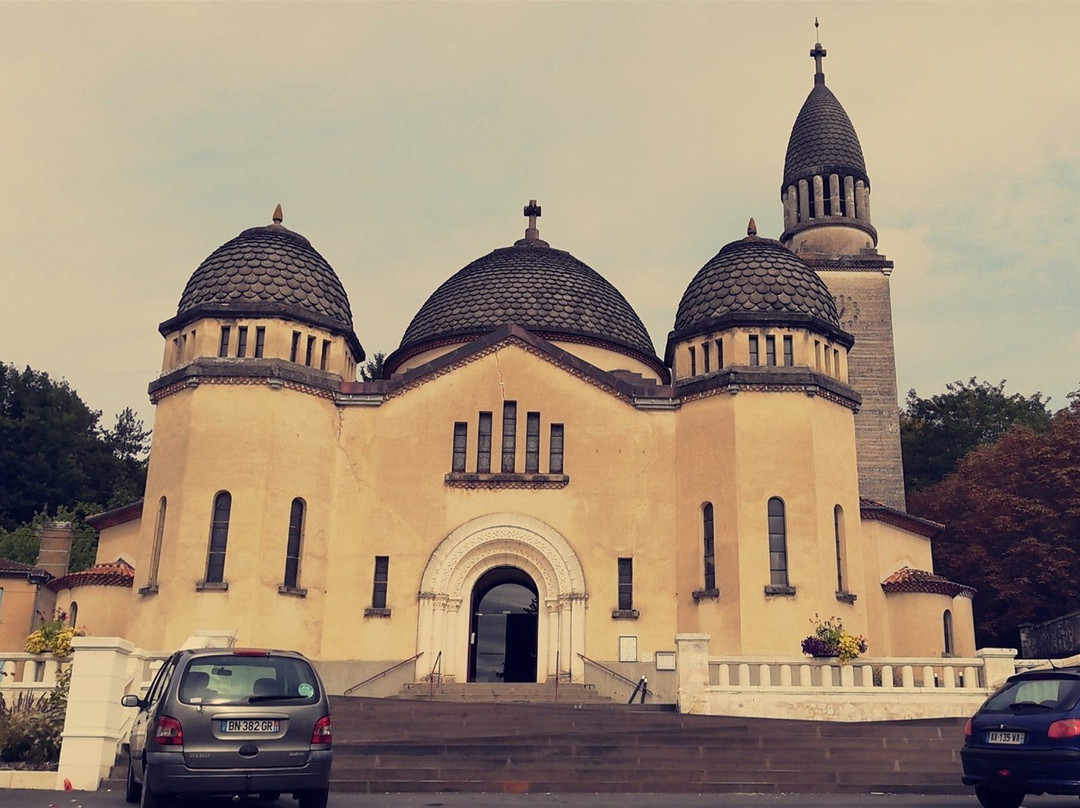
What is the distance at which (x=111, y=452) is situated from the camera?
6344cm

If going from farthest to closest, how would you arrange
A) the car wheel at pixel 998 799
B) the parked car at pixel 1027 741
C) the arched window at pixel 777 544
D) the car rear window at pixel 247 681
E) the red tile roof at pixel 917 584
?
1. the red tile roof at pixel 917 584
2. the arched window at pixel 777 544
3. the car wheel at pixel 998 799
4. the parked car at pixel 1027 741
5. the car rear window at pixel 247 681

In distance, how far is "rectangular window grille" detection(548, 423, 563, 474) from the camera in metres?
28.5

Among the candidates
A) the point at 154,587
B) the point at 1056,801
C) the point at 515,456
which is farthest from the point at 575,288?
the point at 1056,801

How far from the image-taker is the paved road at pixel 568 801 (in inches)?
531

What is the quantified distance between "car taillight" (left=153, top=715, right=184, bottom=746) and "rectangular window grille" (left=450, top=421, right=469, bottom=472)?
1769cm

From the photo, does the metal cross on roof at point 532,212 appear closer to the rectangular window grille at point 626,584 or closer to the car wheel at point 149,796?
the rectangular window grille at point 626,584

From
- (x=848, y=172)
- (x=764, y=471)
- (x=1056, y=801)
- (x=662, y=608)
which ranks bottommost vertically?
(x=1056, y=801)

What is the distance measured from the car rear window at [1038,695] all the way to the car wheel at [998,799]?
92 centimetres

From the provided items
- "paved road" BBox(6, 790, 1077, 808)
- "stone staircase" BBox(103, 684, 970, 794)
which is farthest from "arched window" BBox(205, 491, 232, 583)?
"paved road" BBox(6, 790, 1077, 808)

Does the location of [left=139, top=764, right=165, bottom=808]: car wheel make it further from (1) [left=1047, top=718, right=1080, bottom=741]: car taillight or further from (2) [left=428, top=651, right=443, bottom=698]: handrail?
(2) [left=428, top=651, right=443, bottom=698]: handrail

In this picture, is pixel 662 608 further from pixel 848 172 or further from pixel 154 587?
pixel 848 172

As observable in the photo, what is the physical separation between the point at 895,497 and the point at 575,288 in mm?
14164

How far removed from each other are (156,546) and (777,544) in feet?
48.8

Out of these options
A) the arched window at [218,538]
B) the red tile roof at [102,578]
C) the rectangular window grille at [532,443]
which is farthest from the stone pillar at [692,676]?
the red tile roof at [102,578]
